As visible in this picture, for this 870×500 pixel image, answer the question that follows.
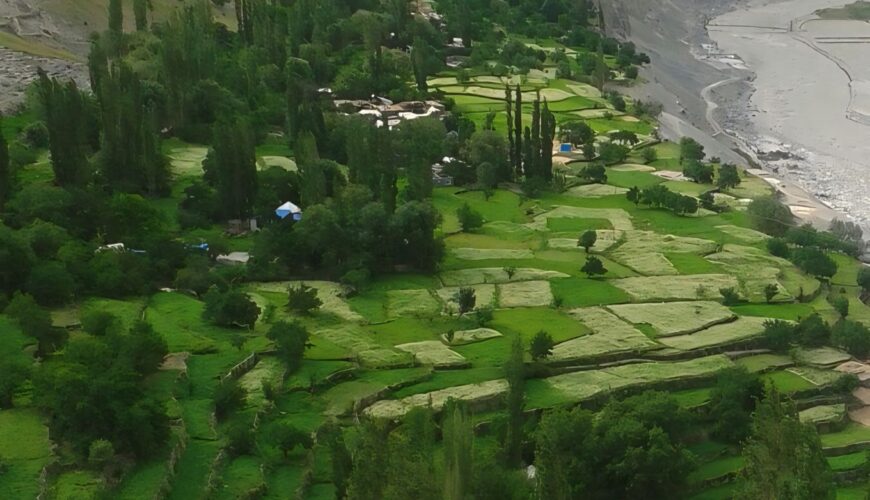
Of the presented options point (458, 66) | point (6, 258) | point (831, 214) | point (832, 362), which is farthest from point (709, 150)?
point (6, 258)

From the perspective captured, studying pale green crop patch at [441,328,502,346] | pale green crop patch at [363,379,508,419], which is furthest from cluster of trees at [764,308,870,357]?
pale green crop patch at [363,379,508,419]

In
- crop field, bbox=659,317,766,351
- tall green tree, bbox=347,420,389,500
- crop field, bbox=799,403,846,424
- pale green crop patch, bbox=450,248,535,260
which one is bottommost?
crop field, bbox=799,403,846,424

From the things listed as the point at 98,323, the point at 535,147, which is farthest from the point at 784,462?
the point at 535,147

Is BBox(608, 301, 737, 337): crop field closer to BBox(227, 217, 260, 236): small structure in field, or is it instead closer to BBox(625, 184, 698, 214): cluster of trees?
BBox(625, 184, 698, 214): cluster of trees

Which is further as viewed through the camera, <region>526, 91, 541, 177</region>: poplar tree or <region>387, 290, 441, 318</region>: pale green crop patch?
<region>526, 91, 541, 177</region>: poplar tree

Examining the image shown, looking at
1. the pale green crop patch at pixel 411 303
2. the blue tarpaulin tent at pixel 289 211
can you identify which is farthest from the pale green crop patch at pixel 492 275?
the blue tarpaulin tent at pixel 289 211
